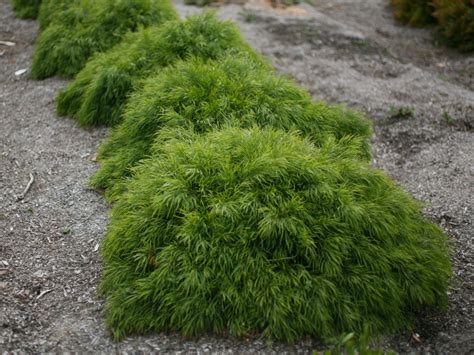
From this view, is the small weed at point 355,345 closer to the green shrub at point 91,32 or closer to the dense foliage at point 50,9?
the green shrub at point 91,32

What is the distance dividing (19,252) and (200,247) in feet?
4.30

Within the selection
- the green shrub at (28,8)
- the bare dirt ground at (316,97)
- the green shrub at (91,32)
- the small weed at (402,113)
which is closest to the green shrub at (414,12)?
the bare dirt ground at (316,97)

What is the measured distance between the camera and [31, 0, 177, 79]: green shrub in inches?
250

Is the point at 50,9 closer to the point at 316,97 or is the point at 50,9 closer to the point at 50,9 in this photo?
the point at 50,9

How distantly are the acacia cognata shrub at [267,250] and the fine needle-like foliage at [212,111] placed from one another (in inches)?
28.9

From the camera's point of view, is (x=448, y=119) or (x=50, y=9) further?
(x=50, y=9)

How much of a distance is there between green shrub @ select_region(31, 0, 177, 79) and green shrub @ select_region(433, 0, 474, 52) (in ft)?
11.4

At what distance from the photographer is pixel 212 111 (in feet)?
14.6

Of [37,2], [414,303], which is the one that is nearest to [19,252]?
[414,303]

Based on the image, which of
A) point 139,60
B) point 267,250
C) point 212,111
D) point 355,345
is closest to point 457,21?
point 139,60

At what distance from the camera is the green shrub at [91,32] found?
6.36 meters

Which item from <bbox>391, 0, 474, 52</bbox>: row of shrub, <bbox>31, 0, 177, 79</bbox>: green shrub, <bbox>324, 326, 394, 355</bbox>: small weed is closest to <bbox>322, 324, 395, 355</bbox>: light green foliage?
<bbox>324, 326, 394, 355</bbox>: small weed

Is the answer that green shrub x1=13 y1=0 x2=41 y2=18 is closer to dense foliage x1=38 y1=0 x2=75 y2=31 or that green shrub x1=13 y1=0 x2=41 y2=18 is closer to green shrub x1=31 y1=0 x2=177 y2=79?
dense foliage x1=38 y1=0 x2=75 y2=31

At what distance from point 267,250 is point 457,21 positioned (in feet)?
18.1
